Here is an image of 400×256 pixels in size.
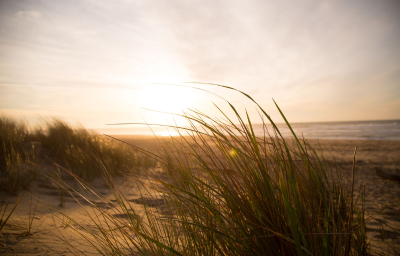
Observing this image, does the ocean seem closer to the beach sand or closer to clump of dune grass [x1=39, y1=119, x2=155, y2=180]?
clump of dune grass [x1=39, y1=119, x2=155, y2=180]

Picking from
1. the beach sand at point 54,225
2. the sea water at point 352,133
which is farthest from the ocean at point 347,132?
the beach sand at point 54,225

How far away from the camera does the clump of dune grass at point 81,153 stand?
3.63 metres

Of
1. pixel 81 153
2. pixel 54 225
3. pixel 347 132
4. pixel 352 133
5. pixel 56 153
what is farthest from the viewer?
pixel 347 132

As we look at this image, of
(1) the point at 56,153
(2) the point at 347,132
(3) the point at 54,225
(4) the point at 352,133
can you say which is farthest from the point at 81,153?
(2) the point at 347,132

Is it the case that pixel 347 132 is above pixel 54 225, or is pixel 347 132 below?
below

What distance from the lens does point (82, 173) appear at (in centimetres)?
339

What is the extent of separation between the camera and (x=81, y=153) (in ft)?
12.8

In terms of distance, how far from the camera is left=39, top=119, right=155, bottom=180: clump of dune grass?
363 cm

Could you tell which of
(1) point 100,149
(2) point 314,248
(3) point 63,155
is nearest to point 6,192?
(3) point 63,155

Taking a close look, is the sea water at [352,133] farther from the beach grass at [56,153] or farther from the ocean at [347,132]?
the beach grass at [56,153]

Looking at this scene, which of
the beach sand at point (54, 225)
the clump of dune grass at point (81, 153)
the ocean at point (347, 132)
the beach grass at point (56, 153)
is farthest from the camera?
the ocean at point (347, 132)

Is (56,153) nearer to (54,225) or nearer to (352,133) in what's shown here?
(54,225)

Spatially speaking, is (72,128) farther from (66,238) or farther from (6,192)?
(66,238)

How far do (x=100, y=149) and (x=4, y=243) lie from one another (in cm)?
342
